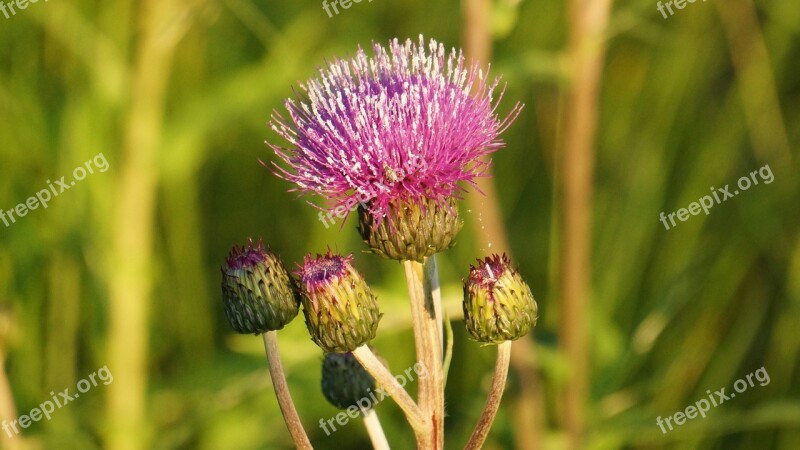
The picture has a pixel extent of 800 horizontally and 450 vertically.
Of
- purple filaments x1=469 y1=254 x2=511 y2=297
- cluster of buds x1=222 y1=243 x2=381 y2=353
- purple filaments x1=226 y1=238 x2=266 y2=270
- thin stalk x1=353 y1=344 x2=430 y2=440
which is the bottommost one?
thin stalk x1=353 y1=344 x2=430 y2=440

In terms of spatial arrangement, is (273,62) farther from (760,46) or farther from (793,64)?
(793,64)

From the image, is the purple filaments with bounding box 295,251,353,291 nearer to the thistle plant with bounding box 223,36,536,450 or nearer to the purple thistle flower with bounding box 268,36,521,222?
the thistle plant with bounding box 223,36,536,450

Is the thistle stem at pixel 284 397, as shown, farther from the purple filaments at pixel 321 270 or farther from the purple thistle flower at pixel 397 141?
the purple thistle flower at pixel 397 141

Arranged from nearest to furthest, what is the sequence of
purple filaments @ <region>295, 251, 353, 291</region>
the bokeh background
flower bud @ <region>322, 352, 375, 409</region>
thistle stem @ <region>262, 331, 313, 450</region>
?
thistle stem @ <region>262, 331, 313, 450</region> < purple filaments @ <region>295, 251, 353, 291</region> < flower bud @ <region>322, 352, 375, 409</region> < the bokeh background

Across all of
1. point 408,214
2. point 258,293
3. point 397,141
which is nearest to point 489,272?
point 408,214

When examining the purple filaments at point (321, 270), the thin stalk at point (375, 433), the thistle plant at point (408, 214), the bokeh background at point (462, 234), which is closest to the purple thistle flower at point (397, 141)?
the thistle plant at point (408, 214)

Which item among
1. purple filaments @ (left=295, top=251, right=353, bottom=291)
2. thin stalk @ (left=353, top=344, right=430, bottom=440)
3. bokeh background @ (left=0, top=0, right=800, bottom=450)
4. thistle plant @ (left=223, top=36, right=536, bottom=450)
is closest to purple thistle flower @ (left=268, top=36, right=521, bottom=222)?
thistle plant @ (left=223, top=36, right=536, bottom=450)

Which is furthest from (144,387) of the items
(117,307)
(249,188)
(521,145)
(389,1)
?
(389,1)

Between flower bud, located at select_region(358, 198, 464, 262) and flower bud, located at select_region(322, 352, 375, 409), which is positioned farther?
flower bud, located at select_region(322, 352, 375, 409)
